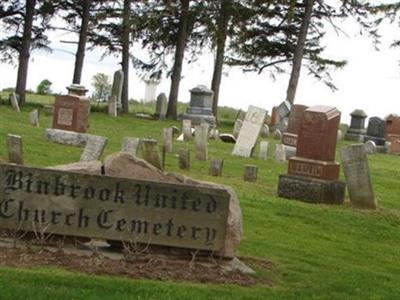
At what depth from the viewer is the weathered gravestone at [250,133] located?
74.3 ft

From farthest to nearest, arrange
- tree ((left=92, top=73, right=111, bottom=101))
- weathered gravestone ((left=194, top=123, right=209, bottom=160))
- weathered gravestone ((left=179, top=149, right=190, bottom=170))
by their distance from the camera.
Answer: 1. tree ((left=92, top=73, right=111, bottom=101))
2. weathered gravestone ((left=194, top=123, right=209, bottom=160))
3. weathered gravestone ((left=179, top=149, right=190, bottom=170))

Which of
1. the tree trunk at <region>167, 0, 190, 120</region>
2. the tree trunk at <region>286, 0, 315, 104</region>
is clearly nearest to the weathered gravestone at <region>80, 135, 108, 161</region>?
the tree trunk at <region>286, 0, 315, 104</region>

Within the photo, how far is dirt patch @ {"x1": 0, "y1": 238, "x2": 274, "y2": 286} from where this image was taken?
7195 millimetres

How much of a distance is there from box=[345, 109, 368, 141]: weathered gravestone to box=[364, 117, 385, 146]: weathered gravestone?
1.48 meters

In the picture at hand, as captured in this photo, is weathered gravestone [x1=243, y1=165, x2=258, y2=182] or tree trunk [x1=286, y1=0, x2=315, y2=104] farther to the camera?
tree trunk [x1=286, y1=0, x2=315, y2=104]

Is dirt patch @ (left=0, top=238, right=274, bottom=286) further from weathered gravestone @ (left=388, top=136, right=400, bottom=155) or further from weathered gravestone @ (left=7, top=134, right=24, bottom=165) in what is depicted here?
weathered gravestone @ (left=388, top=136, right=400, bottom=155)

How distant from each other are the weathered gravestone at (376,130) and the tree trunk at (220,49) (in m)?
7.40

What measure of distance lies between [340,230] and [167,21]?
96.7ft

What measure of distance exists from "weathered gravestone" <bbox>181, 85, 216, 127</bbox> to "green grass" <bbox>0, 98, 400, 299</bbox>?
1552 cm

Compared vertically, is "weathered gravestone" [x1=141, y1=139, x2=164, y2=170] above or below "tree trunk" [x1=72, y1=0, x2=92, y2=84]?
below

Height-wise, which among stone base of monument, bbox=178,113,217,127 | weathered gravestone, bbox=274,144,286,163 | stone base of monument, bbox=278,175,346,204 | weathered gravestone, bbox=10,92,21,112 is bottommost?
stone base of monument, bbox=278,175,346,204

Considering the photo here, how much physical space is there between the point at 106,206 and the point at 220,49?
3220 cm

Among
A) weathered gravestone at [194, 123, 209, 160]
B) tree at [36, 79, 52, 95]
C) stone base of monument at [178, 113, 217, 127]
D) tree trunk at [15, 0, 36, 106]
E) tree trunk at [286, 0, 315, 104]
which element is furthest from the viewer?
tree at [36, 79, 52, 95]

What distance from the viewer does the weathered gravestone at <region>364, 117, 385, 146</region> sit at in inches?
1475
